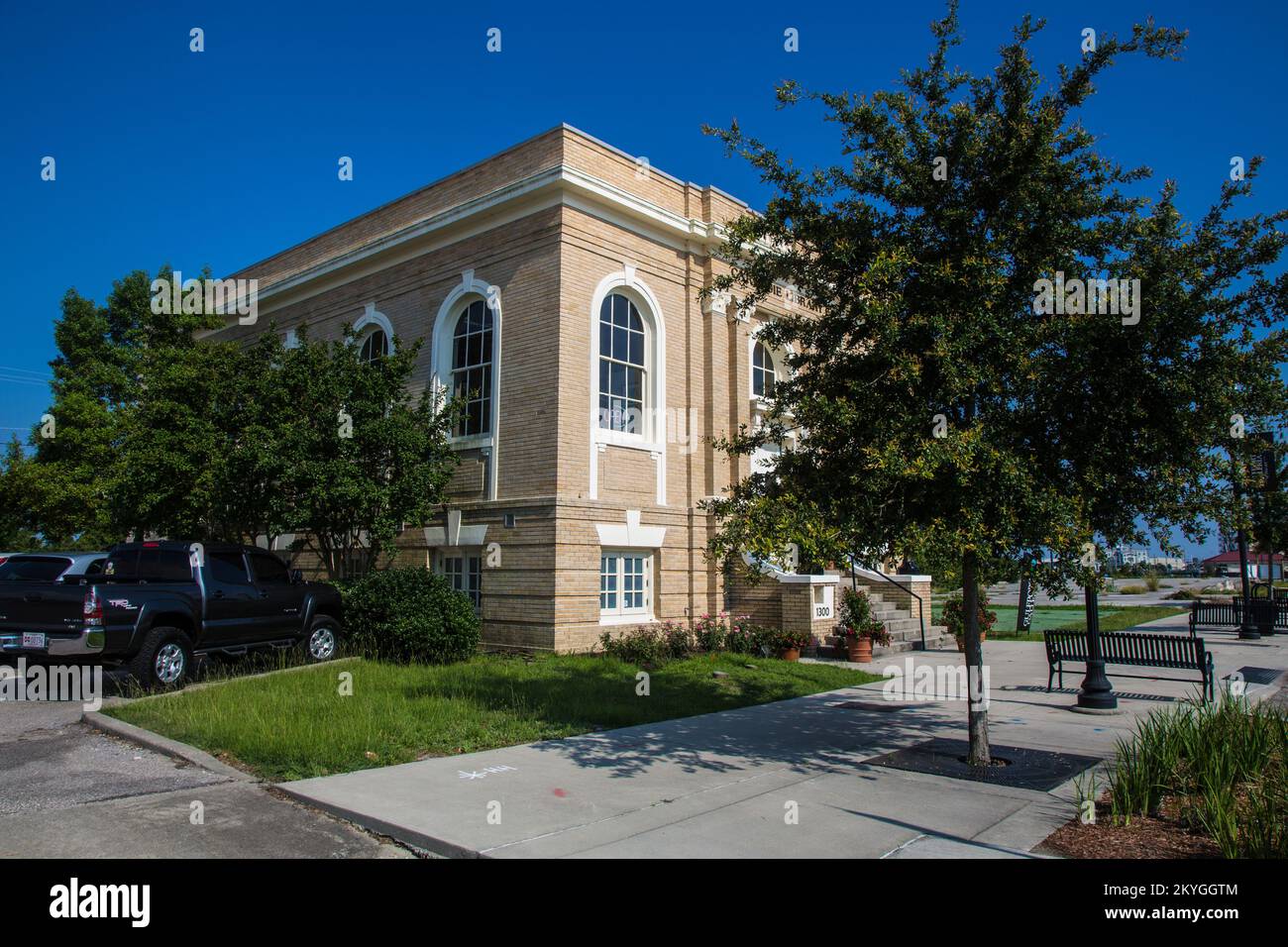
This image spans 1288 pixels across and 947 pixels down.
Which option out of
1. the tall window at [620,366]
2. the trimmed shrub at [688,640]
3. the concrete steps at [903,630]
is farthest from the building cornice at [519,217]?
the concrete steps at [903,630]

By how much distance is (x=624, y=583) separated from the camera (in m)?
16.2

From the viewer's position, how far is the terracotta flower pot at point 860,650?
16.5 m

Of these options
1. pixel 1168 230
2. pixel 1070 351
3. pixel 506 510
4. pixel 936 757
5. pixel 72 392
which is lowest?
pixel 936 757

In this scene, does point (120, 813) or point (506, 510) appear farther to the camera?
point (506, 510)

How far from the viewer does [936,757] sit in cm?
822

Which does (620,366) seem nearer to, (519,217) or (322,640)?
(519,217)

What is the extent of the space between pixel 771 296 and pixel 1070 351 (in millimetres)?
12824

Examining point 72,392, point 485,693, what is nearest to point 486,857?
point 485,693

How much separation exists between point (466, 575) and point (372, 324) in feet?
22.5

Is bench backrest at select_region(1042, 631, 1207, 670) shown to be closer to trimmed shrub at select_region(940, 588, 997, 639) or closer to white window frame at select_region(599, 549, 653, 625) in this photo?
trimmed shrub at select_region(940, 588, 997, 639)

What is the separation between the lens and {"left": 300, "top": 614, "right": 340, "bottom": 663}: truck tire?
13.6 meters

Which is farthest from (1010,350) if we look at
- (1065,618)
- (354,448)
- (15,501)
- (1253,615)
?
(15,501)

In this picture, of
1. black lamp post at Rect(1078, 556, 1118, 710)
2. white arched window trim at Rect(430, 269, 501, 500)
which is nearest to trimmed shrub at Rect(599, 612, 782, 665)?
white arched window trim at Rect(430, 269, 501, 500)
